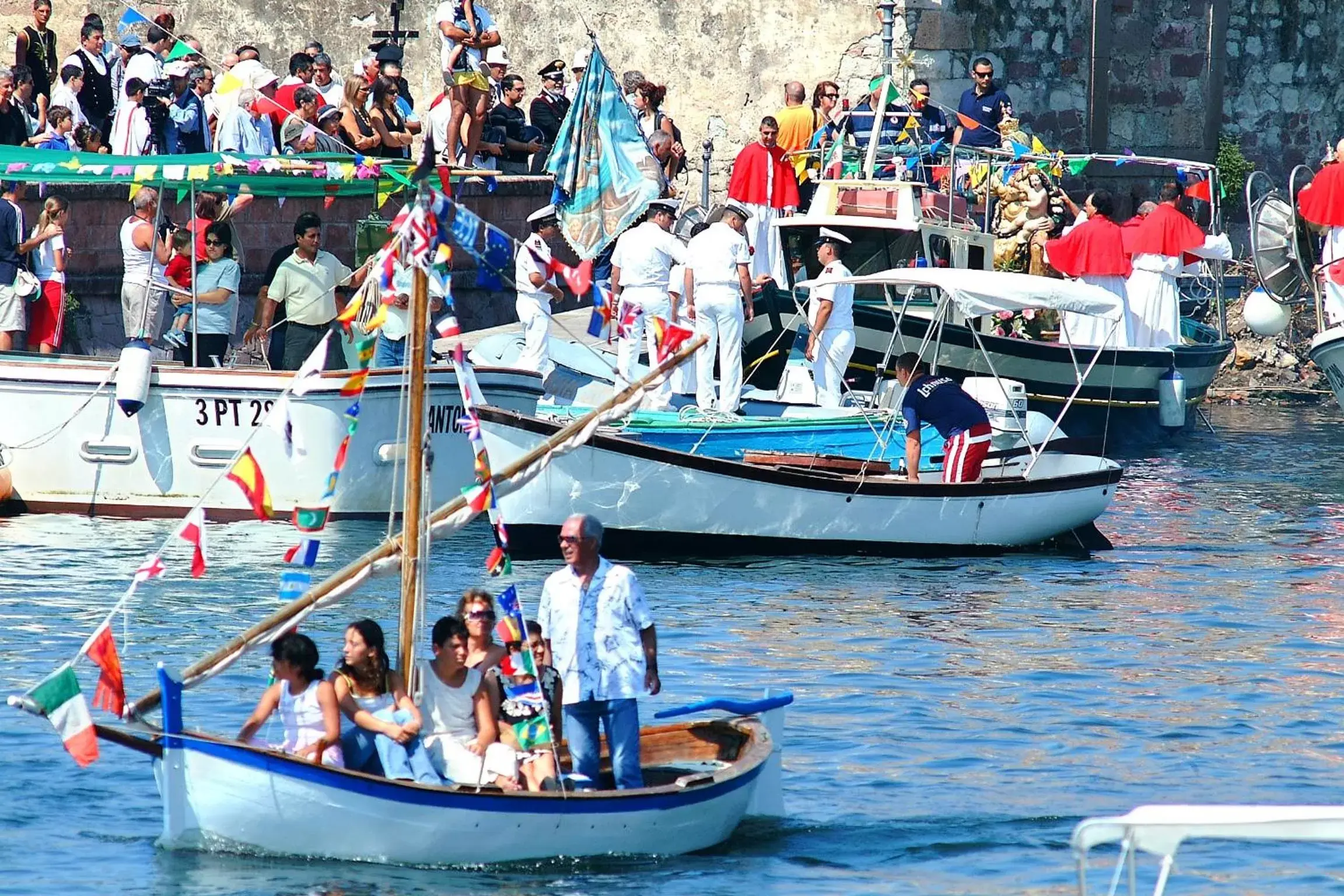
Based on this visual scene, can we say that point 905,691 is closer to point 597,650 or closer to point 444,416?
point 597,650

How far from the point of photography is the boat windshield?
2384 centimetres

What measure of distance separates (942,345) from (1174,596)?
7.42 meters

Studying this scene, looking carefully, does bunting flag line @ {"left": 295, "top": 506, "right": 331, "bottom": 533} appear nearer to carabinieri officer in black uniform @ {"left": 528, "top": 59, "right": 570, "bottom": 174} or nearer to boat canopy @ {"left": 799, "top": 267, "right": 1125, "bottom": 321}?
boat canopy @ {"left": 799, "top": 267, "right": 1125, "bottom": 321}

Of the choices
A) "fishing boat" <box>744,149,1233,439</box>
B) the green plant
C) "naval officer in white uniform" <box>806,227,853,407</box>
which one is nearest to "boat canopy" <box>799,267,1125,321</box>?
"naval officer in white uniform" <box>806,227,853,407</box>

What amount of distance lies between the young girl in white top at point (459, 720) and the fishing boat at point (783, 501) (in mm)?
6350

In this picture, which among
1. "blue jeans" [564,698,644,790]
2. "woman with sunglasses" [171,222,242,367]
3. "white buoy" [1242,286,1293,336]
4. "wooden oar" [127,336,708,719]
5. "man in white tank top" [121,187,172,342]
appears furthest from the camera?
"white buoy" [1242,286,1293,336]

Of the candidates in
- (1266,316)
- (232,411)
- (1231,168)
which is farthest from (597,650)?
(1231,168)

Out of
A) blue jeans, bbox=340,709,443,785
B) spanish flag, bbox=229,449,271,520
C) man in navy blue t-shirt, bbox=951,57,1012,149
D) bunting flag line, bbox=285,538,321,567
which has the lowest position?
blue jeans, bbox=340,709,443,785

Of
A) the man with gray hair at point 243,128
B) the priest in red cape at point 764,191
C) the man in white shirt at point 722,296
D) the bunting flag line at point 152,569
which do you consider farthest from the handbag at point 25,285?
the bunting flag line at point 152,569

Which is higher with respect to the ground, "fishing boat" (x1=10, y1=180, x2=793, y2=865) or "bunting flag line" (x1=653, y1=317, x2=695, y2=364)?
"bunting flag line" (x1=653, y1=317, x2=695, y2=364)

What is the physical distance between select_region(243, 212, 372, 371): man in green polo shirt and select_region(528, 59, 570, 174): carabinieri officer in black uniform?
6412mm

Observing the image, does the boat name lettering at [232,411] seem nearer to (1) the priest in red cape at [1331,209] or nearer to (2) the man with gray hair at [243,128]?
(2) the man with gray hair at [243,128]

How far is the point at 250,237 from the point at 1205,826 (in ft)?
54.6

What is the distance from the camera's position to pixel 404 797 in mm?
10367
